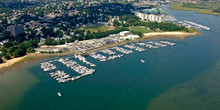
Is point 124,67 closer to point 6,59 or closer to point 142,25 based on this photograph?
point 6,59

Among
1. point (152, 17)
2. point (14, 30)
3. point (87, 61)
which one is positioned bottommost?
point (87, 61)

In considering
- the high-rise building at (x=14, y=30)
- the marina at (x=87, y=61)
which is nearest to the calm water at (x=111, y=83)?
the marina at (x=87, y=61)

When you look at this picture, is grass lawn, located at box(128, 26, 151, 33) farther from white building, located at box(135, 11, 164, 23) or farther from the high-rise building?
the high-rise building

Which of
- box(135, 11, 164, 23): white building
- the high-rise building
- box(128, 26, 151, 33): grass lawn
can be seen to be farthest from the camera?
box(135, 11, 164, 23): white building

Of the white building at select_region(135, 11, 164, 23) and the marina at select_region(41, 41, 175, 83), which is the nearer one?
the marina at select_region(41, 41, 175, 83)

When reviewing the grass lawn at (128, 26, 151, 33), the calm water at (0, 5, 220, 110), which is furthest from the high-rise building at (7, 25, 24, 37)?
the grass lawn at (128, 26, 151, 33)

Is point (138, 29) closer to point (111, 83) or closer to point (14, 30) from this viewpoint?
point (14, 30)

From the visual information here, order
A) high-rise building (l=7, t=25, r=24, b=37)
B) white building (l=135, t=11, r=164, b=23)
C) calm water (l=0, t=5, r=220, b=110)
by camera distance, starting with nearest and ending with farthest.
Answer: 1. calm water (l=0, t=5, r=220, b=110)
2. high-rise building (l=7, t=25, r=24, b=37)
3. white building (l=135, t=11, r=164, b=23)

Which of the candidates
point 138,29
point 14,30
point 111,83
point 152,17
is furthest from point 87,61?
point 152,17
